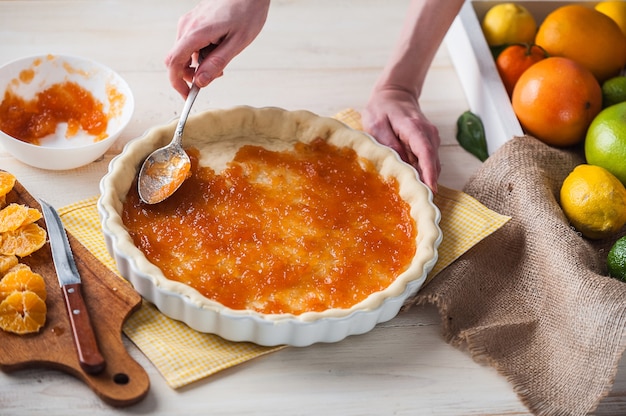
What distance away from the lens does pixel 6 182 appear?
2.30 m

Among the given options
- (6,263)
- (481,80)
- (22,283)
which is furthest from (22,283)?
(481,80)

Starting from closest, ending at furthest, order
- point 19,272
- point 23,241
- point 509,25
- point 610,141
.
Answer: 1. point 19,272
2. point 23,241
3. point 610,141
4. point 509,25

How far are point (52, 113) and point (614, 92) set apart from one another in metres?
1.98

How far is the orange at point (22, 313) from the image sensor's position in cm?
198

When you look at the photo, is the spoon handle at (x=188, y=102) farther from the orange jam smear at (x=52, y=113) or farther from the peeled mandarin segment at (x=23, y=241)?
the peeled mandarin segment at (x=23, y=241)

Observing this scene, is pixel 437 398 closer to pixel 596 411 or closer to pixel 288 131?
pixel 596 411

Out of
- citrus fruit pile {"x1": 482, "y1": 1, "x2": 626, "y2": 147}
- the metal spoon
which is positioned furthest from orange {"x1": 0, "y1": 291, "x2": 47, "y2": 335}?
citrus fruit pile {"x1": 482, "y1": 1, "x2": 626, "y2": 147}

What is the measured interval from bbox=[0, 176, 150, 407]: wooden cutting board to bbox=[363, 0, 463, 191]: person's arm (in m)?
1.06

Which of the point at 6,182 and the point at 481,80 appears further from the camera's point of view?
the point at 481,80

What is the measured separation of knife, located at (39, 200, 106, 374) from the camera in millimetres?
1919

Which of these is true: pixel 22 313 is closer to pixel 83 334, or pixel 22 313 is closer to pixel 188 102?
pixel 83 334

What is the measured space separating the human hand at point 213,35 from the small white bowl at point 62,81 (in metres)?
0.31

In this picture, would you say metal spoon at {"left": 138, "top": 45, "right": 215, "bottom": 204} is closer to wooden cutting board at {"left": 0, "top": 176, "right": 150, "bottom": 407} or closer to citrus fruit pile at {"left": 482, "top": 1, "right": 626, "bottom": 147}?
wooden cutting board at {"left": 0, "top": 176, "right": 150, "bottom": 407}

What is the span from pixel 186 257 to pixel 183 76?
611 millimetres
